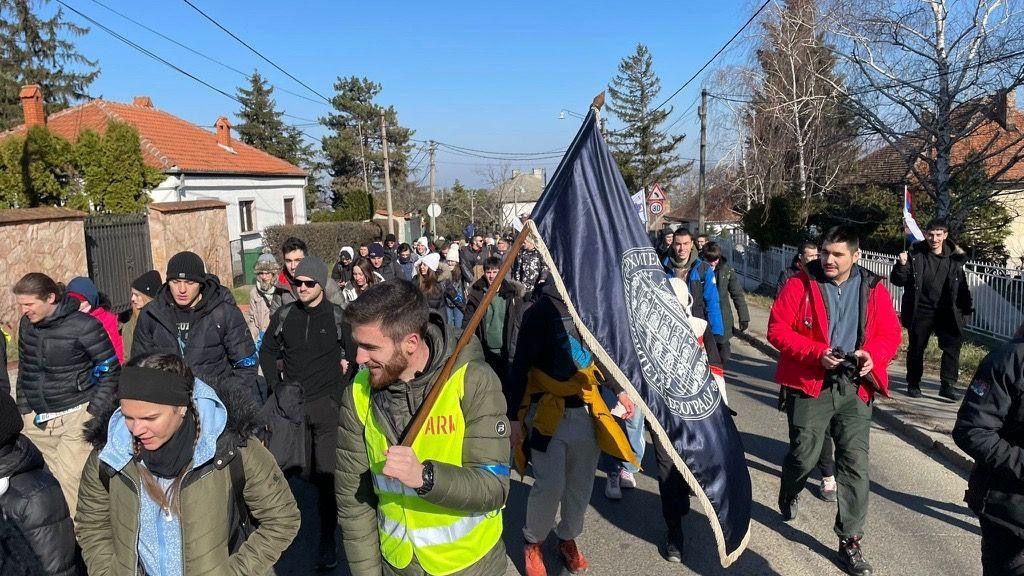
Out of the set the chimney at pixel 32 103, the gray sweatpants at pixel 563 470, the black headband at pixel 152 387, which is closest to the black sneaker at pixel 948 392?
the gray sweatpants at pixel 563 470

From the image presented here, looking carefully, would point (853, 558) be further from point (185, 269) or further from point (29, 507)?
point (185, 269)

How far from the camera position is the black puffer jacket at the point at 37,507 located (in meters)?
2.59

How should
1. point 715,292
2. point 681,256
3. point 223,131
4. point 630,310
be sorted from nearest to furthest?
point 630,310, point 681,256, point 715,292, point 223,131

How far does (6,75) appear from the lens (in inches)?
1276

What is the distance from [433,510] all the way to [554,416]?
169cm

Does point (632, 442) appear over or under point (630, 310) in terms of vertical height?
under

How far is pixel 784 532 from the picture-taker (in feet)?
15.2

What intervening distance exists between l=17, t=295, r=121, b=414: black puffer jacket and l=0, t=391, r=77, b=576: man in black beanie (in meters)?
1.63

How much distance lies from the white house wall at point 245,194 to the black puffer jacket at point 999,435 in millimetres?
22748

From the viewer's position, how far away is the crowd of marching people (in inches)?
90.2

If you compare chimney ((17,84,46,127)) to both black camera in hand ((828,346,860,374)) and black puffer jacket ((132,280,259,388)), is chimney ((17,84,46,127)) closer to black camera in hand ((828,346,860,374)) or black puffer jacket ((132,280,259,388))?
black puffer jacket ((132,280,259,388))

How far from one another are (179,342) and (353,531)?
2.51 metres

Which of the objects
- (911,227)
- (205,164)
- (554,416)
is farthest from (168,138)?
(554,416)

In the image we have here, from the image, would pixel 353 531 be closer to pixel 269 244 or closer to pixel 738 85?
pixel 269 244
